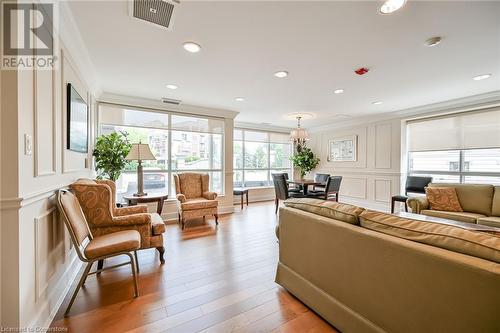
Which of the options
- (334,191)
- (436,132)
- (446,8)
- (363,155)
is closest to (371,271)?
(446,8)

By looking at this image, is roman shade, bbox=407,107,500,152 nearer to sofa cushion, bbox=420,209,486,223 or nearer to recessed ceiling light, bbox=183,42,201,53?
sofa cushion, bbox=420,209,486,223

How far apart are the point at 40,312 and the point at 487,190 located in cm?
535

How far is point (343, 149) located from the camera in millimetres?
6238

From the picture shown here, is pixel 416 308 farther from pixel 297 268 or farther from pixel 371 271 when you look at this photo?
pixel 297 268

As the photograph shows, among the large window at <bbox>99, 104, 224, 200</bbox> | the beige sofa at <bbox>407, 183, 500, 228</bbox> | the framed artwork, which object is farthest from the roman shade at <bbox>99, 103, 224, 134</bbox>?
the beige sofa at <bbox>407, 183, 500, 228</bbox>

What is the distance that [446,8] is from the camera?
1.65 metres

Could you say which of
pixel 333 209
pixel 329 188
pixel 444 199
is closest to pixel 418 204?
pixel 444 199

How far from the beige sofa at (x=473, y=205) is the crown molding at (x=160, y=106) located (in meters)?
4.05

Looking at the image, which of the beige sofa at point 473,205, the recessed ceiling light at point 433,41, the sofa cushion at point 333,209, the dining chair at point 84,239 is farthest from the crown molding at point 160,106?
the beige sofa at point 473,205

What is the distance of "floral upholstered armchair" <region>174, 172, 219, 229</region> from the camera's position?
371cm

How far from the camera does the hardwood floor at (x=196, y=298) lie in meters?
1.52

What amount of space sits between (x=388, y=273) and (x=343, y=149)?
5597mm

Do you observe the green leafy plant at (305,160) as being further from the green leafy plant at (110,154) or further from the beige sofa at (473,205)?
the green leafy plant at (110,154)

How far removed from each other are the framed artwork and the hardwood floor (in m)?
4.32
